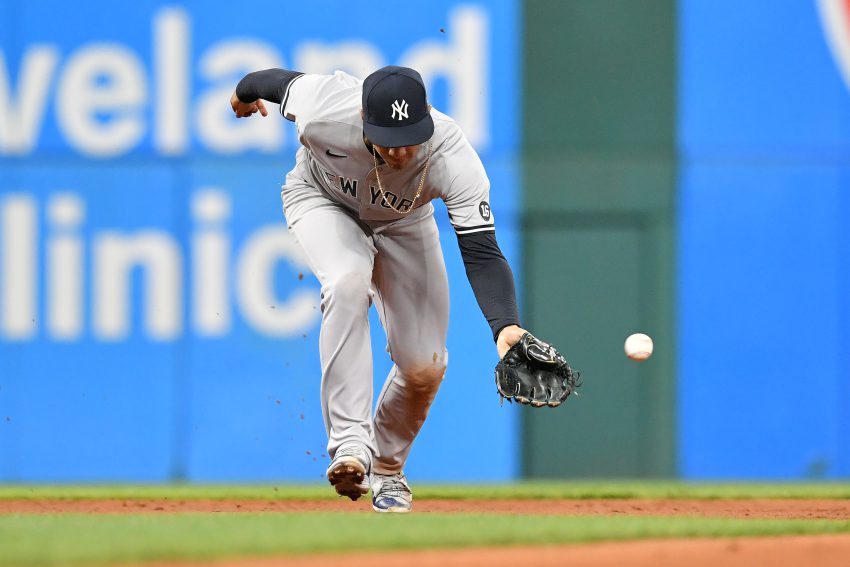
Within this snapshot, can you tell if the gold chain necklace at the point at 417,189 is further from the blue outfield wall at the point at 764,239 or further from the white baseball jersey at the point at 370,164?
the blue outfield wall at the point at 764,239

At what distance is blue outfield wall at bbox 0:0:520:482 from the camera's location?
25.7ft

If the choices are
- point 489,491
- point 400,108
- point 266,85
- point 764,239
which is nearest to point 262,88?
point 266,85

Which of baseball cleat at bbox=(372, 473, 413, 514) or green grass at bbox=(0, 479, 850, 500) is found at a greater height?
baseball cleat at bbox=(372, 473, 413, 514)

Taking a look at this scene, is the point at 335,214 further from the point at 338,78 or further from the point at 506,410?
the point at 506,410

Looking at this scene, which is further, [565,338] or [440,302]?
[565,338]

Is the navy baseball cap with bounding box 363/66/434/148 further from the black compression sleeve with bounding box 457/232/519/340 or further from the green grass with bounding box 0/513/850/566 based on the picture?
the green grass with bounding box 0/513/850/566

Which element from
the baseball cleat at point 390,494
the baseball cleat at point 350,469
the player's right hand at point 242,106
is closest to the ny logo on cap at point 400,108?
the player's right hand at point 242,106

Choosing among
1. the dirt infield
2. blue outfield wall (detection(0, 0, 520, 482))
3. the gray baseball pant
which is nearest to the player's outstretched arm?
the gray baseball pant

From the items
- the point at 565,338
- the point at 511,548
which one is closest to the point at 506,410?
the point at 565,338

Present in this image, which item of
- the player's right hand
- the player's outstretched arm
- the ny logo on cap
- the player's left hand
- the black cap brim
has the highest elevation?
the player's outstretched arm

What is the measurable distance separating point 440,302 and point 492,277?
73 centimetres

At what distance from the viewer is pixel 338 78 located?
15.6 ft

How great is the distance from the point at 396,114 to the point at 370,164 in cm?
34

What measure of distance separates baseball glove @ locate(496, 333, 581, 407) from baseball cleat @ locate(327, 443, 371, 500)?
0.56 m
